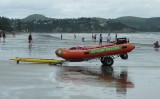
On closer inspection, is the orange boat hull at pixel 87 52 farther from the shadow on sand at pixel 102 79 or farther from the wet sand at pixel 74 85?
the shadow on sand at pixel 102 79

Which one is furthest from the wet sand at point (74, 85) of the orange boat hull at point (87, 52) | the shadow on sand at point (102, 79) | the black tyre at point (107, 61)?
the black tyre at point (107, 61)

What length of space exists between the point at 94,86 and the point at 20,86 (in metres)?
2.65

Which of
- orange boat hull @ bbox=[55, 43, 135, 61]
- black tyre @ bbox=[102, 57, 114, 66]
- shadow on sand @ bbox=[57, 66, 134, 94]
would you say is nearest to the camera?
shadow on sand @ bbox=[57, 66, 134, 94]

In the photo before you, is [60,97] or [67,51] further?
[67,51]

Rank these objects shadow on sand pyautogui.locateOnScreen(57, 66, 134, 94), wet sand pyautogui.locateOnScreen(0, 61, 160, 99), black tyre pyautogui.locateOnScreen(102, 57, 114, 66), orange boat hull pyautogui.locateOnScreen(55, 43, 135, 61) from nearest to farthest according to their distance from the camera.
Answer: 1. wet sand pyautogui.locateOnScreen(0, 61, 160, 99)
2. shadow on sand pyautogui.locateOnScreen(57, 66, 134, 94)
3. orange boat hull pyautogui.locateOnScreen(55, 43, 135, 61)
4. black tyre pyautogui.locateOnScreen(102, 57, 114, 66)

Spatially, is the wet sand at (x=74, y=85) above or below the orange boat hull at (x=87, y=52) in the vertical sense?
below

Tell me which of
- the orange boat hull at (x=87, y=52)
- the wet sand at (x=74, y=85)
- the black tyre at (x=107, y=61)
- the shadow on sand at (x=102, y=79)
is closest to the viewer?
the wet sand at (x=74, y=85)

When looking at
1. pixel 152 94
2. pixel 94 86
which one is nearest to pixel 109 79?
pixel 94 86

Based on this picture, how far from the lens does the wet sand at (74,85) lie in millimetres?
13820

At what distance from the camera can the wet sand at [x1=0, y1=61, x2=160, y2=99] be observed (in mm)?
13820

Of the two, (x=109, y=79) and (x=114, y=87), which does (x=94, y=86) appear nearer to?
(x=114, y=87)

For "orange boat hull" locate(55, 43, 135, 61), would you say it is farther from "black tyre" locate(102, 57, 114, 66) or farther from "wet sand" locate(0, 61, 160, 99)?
"wet sand" locate(0, 61, 160, 99)

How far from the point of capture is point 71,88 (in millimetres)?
15383

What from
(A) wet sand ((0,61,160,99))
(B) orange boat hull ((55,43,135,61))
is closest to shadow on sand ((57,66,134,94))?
(A) wet sand ((0,61,160,99))
